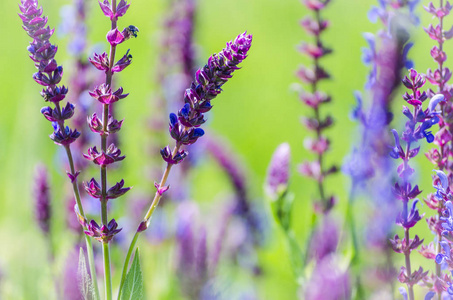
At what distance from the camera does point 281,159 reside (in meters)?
1.49

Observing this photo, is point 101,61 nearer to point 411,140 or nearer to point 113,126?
point 113,126

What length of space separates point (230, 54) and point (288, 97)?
12.3 ft

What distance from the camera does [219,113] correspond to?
424 centimetres

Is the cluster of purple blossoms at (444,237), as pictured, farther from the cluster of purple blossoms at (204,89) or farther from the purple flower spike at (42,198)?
the purple flower spike at (42,198)

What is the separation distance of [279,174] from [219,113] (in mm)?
2755

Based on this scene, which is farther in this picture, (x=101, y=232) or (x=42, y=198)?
(x=42, y=198)

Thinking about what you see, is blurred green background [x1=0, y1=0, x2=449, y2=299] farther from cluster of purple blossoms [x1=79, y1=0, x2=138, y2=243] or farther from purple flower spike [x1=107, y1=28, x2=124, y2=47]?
purple flower spike [x1=107, y1=28, x2=124, y2=47]

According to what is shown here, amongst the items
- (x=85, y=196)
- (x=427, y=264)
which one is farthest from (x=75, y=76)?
(x=427, y=264)

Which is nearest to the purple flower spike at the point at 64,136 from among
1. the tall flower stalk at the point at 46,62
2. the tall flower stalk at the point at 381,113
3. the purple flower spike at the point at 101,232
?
the tall flower stalk at the point at 46,62

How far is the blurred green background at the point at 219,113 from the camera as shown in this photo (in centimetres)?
200

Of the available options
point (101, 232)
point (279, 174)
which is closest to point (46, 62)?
point (101, 232)

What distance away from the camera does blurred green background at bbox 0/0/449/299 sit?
200cm

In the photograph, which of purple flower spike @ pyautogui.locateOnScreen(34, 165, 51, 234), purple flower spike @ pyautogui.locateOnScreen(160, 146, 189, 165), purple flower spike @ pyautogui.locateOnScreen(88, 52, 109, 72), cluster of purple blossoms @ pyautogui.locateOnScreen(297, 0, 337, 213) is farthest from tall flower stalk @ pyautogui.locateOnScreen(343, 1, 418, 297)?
purple flower spike @ pyautogui.locateOnScreen(34, 165, 51, 234)

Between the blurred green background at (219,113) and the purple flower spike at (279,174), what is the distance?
1.35ft
